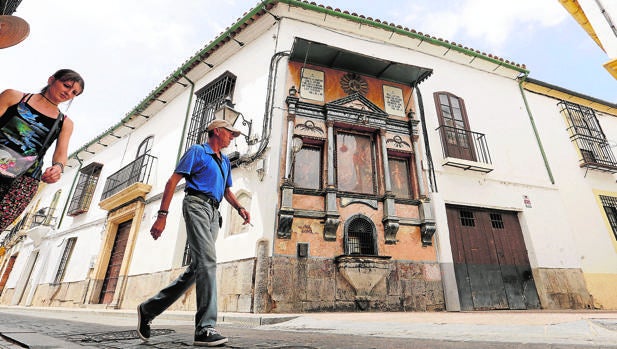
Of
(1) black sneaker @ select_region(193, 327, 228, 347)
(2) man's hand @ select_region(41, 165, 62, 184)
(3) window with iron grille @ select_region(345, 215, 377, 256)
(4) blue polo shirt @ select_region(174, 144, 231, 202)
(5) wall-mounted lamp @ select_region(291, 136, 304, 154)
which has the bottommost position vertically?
(1) black sneaker @ select_region(193, 327, 228, 347)

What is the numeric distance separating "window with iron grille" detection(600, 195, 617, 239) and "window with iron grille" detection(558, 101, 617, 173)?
3.23ft

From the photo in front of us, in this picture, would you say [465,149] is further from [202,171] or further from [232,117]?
[202,171]

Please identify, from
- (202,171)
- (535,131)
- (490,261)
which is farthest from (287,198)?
(535,131)

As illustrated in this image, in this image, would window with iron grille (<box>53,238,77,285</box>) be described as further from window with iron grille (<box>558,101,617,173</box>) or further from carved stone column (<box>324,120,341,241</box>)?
window with iron grille (<box>558,101,617,173</box>)

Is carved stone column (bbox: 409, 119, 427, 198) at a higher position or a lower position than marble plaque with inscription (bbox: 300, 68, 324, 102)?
lower

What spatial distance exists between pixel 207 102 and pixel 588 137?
1305 centimetres

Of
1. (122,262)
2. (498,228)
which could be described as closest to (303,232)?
(498,228)

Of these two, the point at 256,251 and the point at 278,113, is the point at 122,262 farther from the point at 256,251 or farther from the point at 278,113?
the point at 278,113

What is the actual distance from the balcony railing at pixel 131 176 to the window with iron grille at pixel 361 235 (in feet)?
24.4

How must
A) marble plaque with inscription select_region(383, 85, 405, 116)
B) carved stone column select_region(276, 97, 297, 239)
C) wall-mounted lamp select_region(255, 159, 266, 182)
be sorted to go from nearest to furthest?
carved stone column select_region(276, 97, 297, 239)
wall-mounted lamp select_region(255, 159, 266, 182)
marble plaque with inscription select_region(383, 85, 405, 116)

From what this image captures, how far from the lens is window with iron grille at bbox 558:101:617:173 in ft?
31.9

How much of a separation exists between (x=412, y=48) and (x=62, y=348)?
33.4 feet

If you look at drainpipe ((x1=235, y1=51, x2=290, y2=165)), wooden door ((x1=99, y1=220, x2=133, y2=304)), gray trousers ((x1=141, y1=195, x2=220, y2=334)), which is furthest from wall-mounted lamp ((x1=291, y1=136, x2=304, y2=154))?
wooden door ((x1=99, y1=220, x2=133, y2=304))

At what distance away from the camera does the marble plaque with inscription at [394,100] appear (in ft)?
26.1
